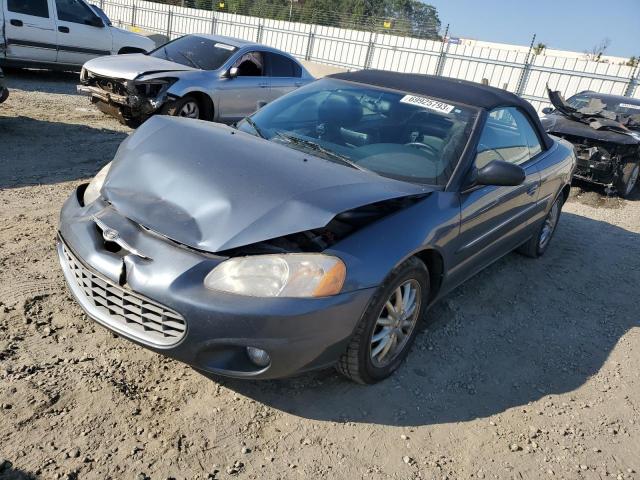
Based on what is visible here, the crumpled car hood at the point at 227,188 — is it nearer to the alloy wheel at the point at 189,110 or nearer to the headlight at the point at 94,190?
the headlight at the point at 94,190

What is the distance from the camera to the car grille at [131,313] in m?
2.25

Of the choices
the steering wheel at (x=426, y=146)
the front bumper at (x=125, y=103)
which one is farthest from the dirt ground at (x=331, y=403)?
the front bumper at (x=125, y=103)

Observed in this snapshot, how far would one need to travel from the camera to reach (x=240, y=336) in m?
2.19

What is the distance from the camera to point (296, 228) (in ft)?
7.61

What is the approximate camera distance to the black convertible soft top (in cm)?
355

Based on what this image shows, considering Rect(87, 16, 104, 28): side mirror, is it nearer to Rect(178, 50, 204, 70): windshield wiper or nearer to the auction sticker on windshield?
Rect(178, 50, 204, 70): windshield wiper

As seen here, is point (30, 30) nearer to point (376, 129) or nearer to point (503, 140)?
point (376, 129)

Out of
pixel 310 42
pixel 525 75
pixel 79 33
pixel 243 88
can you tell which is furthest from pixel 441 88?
pixel 310 42

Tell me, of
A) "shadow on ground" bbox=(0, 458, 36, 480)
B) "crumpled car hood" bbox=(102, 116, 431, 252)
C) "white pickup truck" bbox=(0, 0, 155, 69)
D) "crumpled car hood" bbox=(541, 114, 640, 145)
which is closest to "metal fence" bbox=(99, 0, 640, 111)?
"crumpled car hood" bbox=(541, 114, 640, 145)

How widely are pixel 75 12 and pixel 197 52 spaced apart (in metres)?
4.02

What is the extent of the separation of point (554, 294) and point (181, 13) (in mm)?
22904

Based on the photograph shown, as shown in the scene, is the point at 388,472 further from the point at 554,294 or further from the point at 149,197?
the point at 554,294

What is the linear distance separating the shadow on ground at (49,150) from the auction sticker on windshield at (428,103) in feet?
11.6

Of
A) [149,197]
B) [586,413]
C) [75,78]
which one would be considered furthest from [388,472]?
[75,78]
